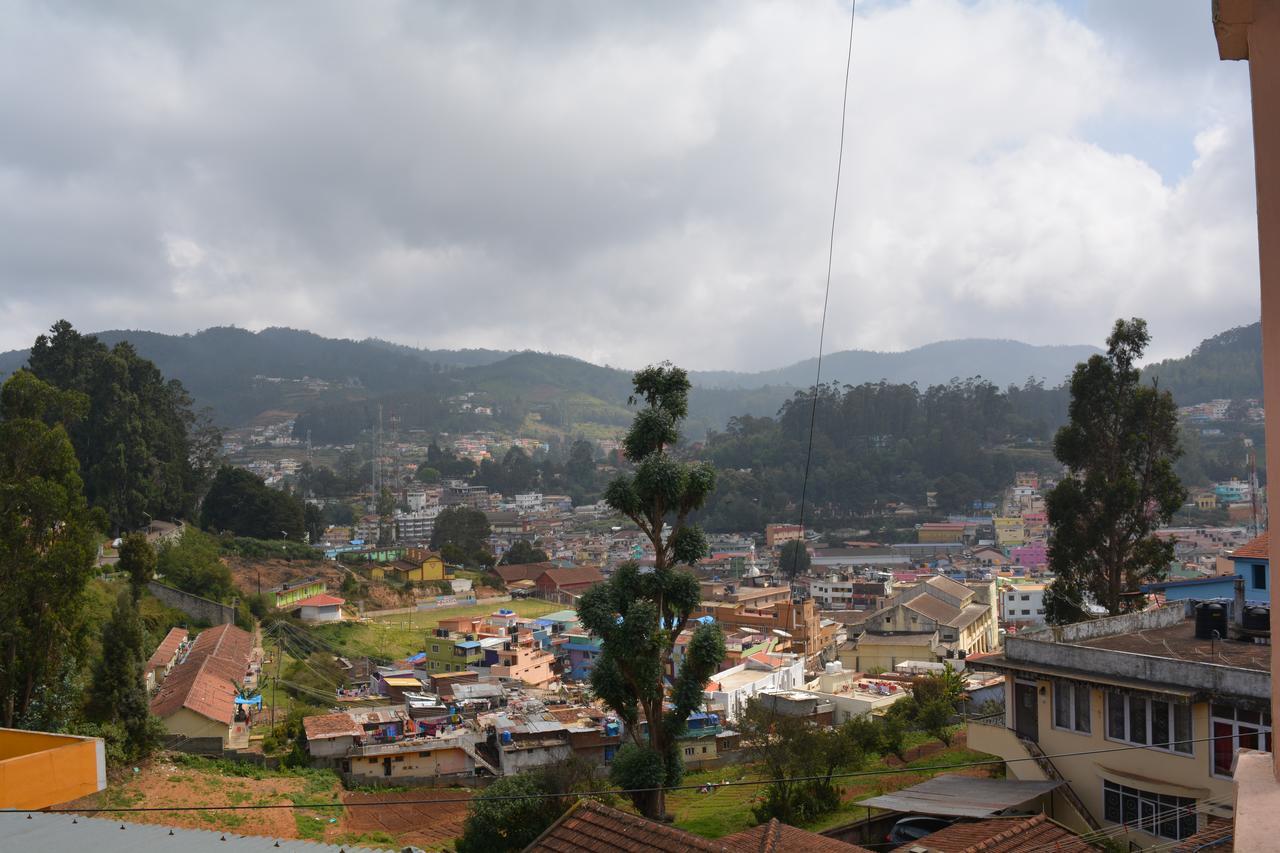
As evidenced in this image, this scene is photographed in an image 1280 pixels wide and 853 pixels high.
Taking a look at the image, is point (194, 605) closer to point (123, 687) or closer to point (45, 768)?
point (123, 687)

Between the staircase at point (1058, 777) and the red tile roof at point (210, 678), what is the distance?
12947mm

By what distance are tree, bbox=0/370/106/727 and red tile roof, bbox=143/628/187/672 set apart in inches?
239

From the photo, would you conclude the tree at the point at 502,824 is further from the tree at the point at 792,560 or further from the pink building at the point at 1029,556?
the pink building at the point at 1029,556

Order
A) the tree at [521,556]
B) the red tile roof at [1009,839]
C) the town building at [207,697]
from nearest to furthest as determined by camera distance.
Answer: the red tile roof at [1009,839], the town building at [207,697], the tree at [521,556]

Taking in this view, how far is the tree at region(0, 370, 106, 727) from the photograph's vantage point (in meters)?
12.9

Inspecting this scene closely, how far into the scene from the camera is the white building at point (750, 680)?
904 inches

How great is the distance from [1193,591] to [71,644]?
16811 millimetres

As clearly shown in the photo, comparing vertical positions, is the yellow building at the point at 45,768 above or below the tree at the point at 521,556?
above

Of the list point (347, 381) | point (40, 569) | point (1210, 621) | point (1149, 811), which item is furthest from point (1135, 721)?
point (347, 381)

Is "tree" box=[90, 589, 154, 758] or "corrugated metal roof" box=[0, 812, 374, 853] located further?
"tree" box=[90, 589, 154, 758]

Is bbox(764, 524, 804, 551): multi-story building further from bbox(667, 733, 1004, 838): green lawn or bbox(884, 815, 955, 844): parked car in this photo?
bbox(884, 815, 955, 844): parked car

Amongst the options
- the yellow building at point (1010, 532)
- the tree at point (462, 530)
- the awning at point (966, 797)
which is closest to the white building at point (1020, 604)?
the yellow building at point (1010, 532)

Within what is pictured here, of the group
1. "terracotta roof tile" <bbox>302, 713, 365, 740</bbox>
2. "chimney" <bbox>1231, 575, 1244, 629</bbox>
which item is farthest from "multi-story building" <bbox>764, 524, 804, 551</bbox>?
"chimney" <bbox>1231, 575, 1244, 629</bbox>

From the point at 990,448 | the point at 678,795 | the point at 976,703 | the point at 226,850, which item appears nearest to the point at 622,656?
the point at 678,795
